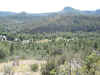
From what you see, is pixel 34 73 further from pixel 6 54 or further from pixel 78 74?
pixel 6 54

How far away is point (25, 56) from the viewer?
40.8ft

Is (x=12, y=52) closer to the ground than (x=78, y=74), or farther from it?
closer to the ground

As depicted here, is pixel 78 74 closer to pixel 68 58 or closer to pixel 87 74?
pixel 87 74

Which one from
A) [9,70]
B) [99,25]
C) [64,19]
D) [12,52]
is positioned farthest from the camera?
[64,19]

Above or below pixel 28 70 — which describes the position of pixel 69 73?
above

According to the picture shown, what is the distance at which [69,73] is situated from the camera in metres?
6.21

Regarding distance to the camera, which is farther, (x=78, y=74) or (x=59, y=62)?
(x=59, y=62)

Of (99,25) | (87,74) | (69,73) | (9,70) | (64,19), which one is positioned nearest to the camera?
(87,74)

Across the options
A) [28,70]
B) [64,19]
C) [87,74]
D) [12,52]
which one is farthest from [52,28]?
[87,74]

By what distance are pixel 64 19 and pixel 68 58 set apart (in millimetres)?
43324

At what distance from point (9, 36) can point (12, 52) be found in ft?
54.2

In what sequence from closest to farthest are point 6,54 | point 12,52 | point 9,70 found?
point 9,70
point 6,54
point 12,52

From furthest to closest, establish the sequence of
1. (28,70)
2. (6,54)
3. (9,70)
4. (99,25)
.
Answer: (99,25) < (6,54) < (28,70) < (9,70)

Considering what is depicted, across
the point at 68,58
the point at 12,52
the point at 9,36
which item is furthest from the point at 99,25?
the point at 68,58
